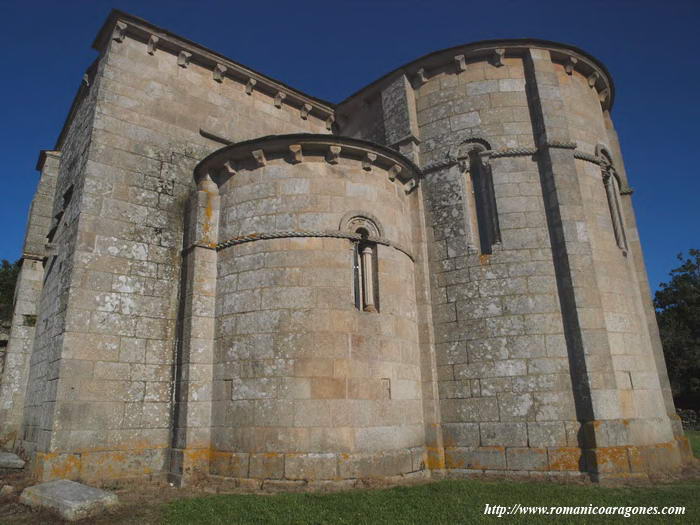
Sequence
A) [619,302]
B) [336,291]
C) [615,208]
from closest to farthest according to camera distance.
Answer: [336,291] → [619,302] → [615,208]

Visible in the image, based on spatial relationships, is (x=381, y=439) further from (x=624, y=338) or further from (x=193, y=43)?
(x=193, y=43)

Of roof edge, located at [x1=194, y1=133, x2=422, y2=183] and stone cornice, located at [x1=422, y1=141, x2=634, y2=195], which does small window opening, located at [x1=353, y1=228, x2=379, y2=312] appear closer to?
roof edge, located at [x1=194, y1=133, x2=422, y2=183]

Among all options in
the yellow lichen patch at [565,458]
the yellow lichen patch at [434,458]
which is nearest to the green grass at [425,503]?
the yellow lichen patch at [565,458]

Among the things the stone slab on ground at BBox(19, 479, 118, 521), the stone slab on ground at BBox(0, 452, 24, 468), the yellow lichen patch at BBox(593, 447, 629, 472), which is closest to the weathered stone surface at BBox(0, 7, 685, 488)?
the yellow lichen patch at BBox(593, 447, 629, 472)

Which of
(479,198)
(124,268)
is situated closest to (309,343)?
(124,268)

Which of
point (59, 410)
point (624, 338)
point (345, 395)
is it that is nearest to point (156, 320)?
point (59, 410)

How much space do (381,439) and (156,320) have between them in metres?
4.30

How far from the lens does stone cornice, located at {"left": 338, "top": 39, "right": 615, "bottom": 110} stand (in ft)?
34.1

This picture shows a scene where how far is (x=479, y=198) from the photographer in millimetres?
9984

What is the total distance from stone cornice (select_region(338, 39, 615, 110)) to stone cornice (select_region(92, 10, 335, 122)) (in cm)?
210

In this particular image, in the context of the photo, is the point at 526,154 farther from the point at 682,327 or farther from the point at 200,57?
the point at 682,327

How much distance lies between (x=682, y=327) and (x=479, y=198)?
24.0 meters

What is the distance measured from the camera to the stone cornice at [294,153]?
8.75 meters

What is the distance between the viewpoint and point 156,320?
28.1ft
